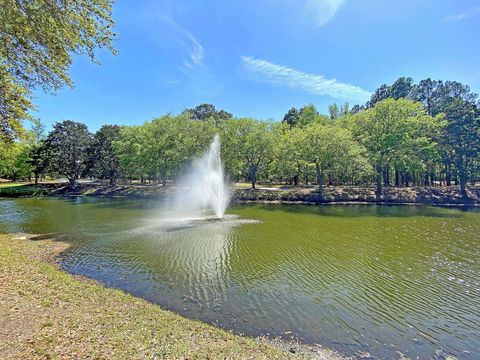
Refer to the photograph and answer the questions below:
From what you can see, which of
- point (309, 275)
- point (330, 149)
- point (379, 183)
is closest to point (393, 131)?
point (379, 183)

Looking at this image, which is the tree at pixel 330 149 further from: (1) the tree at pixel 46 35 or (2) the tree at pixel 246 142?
(1) the tree at pixel 46 35

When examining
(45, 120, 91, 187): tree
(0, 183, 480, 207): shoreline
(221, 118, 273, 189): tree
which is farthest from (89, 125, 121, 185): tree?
(0, 183, 480, 207): shoreline

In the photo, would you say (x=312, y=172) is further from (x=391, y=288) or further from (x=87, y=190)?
(x=87, y=190)

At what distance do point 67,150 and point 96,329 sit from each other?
62692 mm

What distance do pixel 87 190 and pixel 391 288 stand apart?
60930 millimetres

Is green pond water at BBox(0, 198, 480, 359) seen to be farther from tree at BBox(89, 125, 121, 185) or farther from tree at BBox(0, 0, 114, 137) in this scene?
tree at BBox(89, 125, 121, 185)

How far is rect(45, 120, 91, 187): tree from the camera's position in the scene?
2264 inches

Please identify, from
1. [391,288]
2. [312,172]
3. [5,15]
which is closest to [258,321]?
[391,288]

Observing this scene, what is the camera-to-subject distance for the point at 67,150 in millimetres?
58375

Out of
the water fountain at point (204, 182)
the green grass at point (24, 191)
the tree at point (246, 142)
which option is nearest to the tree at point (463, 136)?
the tree at point (246, 142)

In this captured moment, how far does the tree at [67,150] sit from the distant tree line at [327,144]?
0.19m

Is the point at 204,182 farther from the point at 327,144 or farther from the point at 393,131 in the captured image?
the point at 393,131

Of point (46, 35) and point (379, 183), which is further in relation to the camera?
point (379, 183)

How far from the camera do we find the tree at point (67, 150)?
57513 mm
